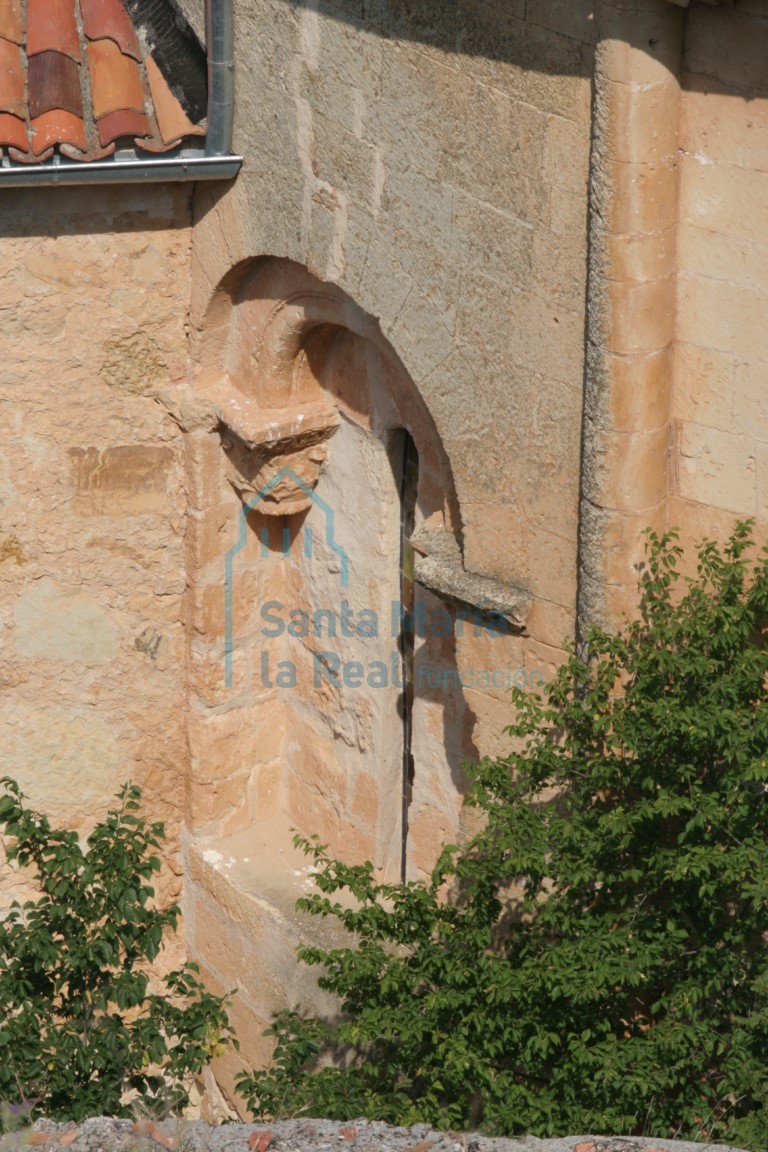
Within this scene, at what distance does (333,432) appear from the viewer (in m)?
8.30

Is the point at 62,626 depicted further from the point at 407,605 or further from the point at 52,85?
the point at 52,85

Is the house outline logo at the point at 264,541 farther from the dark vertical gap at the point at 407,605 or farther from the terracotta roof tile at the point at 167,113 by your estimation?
the terracotta roof tile at the point at 167,113

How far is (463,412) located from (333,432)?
153 centimetres

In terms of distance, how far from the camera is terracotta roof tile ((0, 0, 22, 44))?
7.50 metres

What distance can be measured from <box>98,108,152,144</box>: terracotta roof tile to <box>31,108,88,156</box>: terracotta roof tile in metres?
0.11

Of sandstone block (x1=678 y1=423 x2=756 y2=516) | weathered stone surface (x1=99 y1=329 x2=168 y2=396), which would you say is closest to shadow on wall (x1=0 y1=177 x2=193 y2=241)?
weathered stone surface (x1=99 y1=329 x2=168 y2=396)

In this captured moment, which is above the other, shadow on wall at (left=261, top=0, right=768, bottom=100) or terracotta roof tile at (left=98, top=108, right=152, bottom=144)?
shadow on wall at (left=261, top=0, right=768, bottom=100)

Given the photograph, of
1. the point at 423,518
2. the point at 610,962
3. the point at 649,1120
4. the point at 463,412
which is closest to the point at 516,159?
the point at 463,412

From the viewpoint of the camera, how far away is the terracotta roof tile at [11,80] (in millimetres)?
7336

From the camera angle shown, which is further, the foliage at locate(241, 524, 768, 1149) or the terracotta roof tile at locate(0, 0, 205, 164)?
the terracotta roof tile at locate(0, 0, 205, 164)

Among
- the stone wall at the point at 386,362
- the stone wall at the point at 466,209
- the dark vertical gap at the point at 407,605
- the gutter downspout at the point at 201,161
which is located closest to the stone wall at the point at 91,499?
the stone wall at the point at 386,362

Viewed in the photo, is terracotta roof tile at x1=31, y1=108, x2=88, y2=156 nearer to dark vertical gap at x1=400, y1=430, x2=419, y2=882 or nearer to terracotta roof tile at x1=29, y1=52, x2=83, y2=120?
terracotta roof tile at x1=29, y1=52, x2=83, y2=120

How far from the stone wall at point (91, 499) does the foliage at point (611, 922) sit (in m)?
2.28

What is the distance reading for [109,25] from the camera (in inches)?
299
